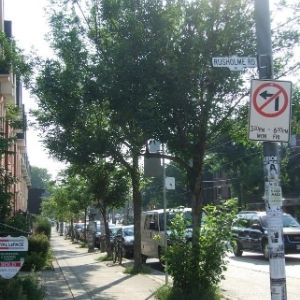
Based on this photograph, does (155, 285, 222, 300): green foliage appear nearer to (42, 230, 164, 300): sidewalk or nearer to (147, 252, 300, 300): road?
(42, 230, 164, 300): sidewalk

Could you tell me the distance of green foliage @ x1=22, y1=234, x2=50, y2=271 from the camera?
18188mm

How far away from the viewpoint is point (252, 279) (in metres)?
15.3

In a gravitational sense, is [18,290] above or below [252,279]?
above

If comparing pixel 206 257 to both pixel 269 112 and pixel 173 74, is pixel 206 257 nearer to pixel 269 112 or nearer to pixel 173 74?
pixel 173 74

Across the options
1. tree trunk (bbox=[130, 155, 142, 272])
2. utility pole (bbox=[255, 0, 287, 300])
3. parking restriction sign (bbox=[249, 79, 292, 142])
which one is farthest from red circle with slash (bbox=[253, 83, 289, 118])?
tree trunk (bbox=[130, 155, 142, 272])

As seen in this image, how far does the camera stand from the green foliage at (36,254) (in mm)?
18188

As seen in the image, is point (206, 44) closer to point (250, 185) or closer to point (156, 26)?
point (156, 26)

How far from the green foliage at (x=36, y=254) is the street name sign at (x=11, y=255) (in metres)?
9.95

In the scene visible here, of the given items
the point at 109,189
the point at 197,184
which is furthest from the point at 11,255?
the point at 109,189

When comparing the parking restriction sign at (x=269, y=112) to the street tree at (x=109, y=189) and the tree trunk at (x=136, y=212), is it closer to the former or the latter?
the tree trunk at (x=136, y=212)

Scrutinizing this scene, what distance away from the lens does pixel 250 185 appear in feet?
208

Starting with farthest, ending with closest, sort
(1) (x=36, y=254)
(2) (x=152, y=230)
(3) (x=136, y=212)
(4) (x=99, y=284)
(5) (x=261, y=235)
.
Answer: (5) (x=261, y=235)
(2) (x=152, y=230)
(1) (x=36, y=254)
(3) (x=136, y=212)
(4) (x=99, y=284)

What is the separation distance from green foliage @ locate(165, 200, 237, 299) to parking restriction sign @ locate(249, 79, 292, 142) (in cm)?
380

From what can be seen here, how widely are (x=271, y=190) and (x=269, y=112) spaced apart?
87 cm
